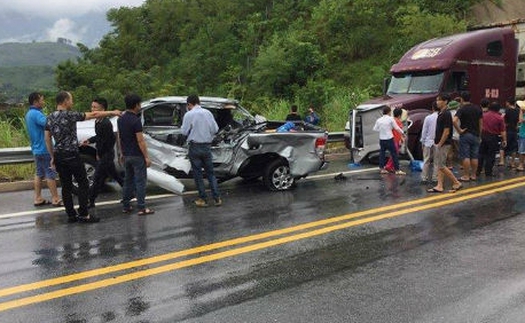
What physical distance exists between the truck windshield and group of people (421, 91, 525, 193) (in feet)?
6.22

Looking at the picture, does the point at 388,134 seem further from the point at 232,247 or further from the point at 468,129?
the point at 232,247

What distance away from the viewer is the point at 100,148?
334 inches

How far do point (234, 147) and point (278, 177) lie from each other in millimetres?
1011

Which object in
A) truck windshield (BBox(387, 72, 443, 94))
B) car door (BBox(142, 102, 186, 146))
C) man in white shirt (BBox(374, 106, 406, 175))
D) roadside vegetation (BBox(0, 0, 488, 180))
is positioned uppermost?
roadside vegetation (BBox(0, 0, 488, 180))

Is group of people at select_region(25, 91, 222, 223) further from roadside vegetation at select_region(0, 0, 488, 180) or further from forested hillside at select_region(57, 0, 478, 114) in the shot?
forested hillside at select_region(57, 0, 478, 114)

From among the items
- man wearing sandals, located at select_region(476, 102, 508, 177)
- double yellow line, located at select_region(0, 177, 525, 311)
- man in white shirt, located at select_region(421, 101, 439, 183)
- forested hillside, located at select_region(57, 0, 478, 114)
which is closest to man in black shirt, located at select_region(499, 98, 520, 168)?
man wearing sandals, located at select_region(476, 102, 508, 177)

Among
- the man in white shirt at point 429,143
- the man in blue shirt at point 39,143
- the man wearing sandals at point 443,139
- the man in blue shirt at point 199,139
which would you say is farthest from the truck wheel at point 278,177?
the man in blue shirt at point 39,143

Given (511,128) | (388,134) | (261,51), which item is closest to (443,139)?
(388,134)

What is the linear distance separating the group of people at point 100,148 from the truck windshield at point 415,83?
25.4 ft

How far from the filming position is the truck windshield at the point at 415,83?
46.3ft

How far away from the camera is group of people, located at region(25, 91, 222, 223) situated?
7.25m

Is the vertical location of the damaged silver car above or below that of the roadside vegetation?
below

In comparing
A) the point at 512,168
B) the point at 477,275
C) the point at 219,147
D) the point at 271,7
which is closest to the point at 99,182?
the point at 219,147

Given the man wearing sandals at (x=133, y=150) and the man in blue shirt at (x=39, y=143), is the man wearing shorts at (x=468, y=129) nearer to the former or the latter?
the man wearing sandals at (x=133, y=150)
